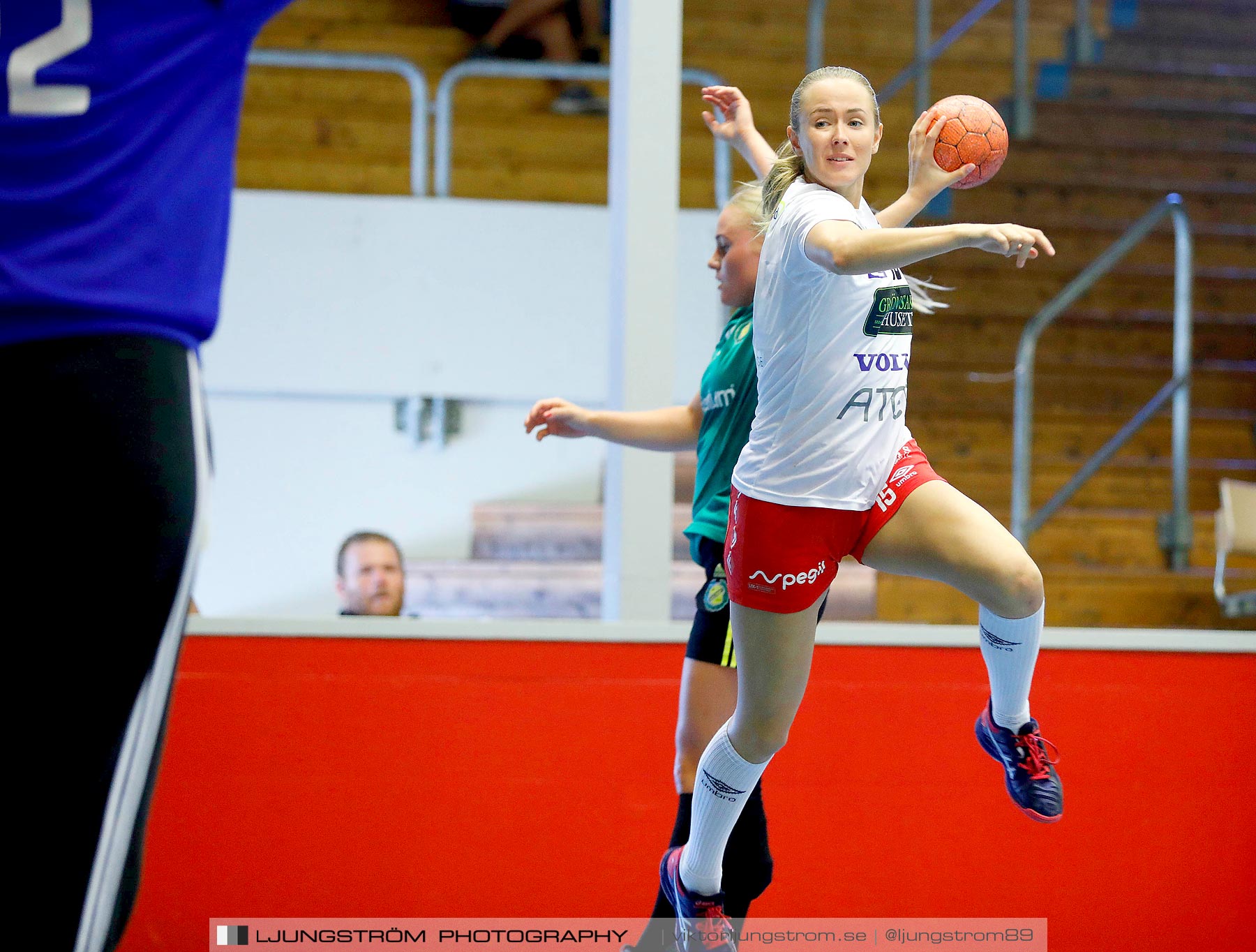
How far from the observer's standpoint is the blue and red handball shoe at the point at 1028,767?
2121 millimetres

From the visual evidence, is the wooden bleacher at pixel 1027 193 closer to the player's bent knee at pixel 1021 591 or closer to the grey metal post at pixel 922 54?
the grey metal post at pixel 922 54

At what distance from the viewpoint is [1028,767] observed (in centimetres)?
216

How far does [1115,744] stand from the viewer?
3.12 metres

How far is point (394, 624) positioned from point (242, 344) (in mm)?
3487

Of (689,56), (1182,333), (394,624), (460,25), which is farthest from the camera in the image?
(689,56)

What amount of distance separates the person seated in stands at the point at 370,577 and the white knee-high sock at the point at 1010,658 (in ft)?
7.74

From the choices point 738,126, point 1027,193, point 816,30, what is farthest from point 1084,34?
point 738,126

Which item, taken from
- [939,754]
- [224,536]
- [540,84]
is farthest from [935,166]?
[540,84]

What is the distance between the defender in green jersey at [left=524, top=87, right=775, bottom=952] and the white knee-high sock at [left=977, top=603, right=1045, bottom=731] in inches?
19.0

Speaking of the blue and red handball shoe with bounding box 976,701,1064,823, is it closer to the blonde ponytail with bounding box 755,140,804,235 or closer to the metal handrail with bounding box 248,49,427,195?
the blonde ponytail with bounding box 755,140,804,235

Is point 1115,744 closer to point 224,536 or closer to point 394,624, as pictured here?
point 394,624

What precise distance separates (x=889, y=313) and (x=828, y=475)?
0.27 metres

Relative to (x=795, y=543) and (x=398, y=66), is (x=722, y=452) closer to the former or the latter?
(x=795, y=543)

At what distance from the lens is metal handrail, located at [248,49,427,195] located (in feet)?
20.1
